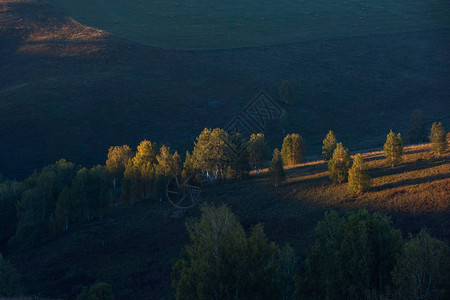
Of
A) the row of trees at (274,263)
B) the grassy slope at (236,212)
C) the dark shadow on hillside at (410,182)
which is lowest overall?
the grassy slope at (236,212)

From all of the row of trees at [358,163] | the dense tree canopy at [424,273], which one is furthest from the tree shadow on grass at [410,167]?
the dense tree canopy at [424,273]

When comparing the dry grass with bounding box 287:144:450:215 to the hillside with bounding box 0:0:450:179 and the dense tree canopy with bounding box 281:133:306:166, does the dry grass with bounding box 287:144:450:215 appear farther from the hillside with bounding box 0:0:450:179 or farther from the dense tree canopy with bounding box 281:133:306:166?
the hillside with bounding box 0:0:450:179

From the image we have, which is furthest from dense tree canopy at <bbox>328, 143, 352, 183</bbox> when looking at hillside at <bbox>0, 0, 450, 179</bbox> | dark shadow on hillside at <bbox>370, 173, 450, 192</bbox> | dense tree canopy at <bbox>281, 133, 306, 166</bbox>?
hillside at <bbox>0, 0, 450, 179</bbox>

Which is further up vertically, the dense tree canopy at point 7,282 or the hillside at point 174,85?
the hillside at point 174,85

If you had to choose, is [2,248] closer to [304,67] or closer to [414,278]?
[414,278]

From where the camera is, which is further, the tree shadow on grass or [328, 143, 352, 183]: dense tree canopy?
[328, 143, 352, 183]: dense tree canopy

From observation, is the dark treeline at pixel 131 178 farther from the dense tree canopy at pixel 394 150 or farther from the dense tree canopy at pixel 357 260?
the dense tree canopy at pixel 357 260
